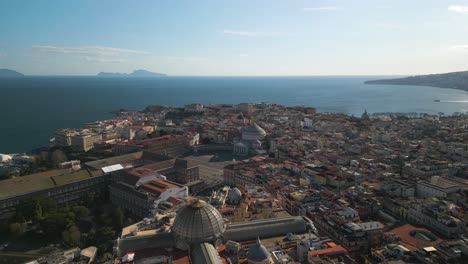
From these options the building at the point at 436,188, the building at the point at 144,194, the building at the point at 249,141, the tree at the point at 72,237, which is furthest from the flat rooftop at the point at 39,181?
the building at the point at 436,188

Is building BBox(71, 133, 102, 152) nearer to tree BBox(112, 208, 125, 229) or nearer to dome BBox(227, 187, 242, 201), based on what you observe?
tree BBox(112, 208, 125, 229)

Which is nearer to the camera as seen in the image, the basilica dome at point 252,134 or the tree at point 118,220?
the tree at point 118,220

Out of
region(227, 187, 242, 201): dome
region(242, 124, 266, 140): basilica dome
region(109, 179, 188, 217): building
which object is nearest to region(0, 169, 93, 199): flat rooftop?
region(109, 179, 188, 217): building

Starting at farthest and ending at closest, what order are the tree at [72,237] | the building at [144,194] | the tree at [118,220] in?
1. the building at [144,194]
2. the tree at [118,220]
3. the tree at [72,237]

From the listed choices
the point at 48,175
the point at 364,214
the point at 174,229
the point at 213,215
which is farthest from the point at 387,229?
the point at 48,175

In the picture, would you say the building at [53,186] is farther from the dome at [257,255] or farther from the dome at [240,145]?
the dome at [257,255]

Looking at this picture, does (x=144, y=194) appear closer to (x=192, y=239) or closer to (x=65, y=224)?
(x=65, y=224)
